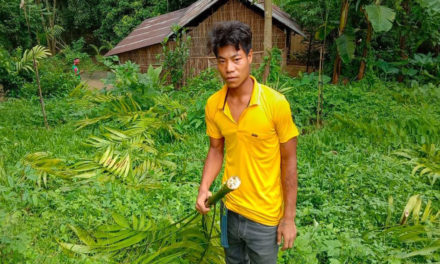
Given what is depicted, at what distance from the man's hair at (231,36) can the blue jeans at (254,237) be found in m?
0.86

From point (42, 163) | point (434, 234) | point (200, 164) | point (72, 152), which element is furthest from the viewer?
point (72, 152)

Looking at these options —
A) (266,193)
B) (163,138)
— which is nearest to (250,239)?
(266,193)

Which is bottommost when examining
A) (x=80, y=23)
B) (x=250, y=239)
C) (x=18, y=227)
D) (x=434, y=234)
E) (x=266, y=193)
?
(x=434, y=234)

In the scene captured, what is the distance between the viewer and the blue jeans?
5.28 ft

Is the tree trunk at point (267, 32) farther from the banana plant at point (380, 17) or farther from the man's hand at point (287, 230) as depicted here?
the man's hand at point (287, 230)

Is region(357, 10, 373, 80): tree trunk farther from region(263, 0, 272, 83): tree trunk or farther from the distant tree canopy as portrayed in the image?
the distant tree canopy

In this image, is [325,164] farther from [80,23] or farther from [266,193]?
[80,23]

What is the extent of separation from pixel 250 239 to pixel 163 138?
3.37 m

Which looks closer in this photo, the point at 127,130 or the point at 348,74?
the point at 127,130

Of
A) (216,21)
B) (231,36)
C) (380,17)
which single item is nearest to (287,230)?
(231,36)

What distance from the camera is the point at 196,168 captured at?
383 centimetres

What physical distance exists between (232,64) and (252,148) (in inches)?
16.1

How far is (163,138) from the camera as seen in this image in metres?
4.82

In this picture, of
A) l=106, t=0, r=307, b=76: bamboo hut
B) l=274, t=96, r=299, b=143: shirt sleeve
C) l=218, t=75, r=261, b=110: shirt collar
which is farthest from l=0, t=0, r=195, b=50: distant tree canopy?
l=274, t=96, r=299, b=143: shirt sleeve
